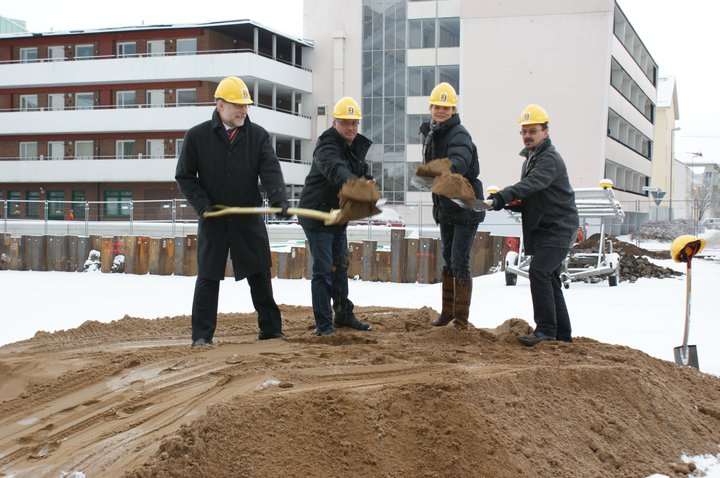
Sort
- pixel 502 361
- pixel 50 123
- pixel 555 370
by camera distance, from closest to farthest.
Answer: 1. pixel 555 370
2. pixel 502 361
3. pixel 50 123

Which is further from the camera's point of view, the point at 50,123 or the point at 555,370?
the point at 50,123

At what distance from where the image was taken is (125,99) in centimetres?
4259

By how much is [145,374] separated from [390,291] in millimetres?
8413

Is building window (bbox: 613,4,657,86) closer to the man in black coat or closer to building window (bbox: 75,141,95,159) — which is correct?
building window (bbox: 75,141,95,159)

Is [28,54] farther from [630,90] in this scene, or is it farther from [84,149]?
[630,90]

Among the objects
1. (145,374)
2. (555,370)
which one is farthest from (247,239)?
(555,370)

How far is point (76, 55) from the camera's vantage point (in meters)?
43.2

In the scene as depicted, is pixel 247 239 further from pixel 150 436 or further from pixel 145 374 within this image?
pixel 150 436

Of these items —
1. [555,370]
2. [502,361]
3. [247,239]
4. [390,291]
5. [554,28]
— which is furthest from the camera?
[554,28]

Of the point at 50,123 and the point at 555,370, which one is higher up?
the point at 50,123

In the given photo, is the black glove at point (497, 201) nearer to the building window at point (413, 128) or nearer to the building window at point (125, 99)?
the building window at point (413, 128)

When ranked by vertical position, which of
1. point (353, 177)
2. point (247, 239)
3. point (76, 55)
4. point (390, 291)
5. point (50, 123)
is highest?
point (76, 55)

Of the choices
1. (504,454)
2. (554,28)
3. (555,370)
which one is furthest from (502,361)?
(554,28)

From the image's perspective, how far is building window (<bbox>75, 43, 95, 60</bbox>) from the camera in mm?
42938
